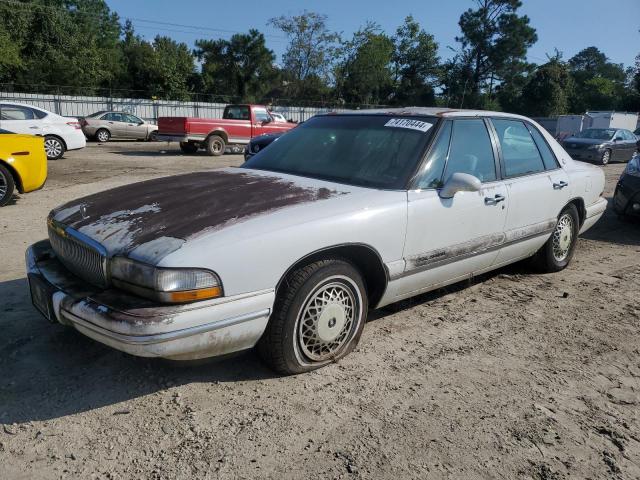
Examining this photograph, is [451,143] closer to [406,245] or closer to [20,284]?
[406,245]

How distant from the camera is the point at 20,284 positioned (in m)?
4.32

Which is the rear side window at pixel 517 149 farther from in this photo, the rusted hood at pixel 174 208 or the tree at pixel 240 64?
the tree at pixel 240 64

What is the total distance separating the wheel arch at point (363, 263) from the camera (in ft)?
9.41

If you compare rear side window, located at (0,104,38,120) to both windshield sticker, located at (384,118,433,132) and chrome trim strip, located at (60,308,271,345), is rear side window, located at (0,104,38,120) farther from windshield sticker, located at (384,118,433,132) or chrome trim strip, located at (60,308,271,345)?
chrome trim strip, located at (60,308,271,345)

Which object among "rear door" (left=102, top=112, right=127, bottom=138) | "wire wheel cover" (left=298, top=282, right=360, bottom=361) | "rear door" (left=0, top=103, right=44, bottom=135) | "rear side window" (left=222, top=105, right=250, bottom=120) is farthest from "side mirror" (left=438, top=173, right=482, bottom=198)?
"rear door" (left=102, top=112, right=127, bottom=138)

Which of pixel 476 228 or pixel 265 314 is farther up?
pixel 476 228

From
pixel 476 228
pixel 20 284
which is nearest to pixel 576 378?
pixel 476 228

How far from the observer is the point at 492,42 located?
199 ft

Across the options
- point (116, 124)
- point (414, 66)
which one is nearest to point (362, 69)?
point (414, 66)

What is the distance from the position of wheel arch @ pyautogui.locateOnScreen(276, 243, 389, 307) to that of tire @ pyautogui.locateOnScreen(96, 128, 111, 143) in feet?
70.2

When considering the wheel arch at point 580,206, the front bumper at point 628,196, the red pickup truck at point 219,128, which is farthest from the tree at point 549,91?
the wheel arch at point 580,206

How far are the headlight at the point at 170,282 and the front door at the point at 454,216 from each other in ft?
4.47

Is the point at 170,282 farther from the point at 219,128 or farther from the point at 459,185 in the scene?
the point at 219,128

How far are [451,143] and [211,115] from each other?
33165mm
